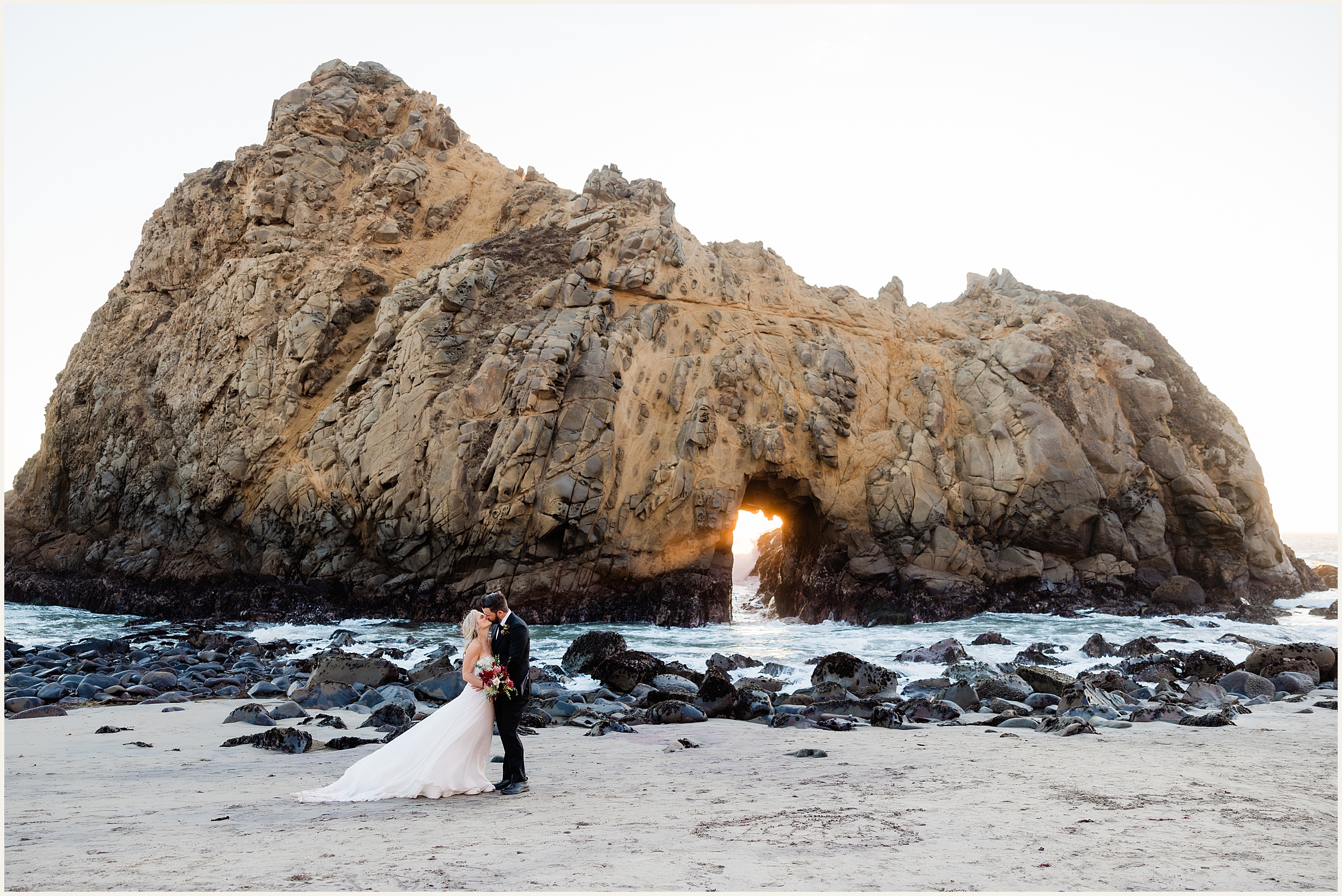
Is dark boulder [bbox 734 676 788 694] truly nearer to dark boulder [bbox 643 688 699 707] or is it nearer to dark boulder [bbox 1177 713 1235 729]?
dark boulder [bbox 643 688 699 707]

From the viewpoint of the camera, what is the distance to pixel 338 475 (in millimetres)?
22812

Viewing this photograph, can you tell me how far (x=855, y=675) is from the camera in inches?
491

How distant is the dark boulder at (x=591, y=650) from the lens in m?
14.1

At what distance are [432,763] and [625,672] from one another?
641 centimetres

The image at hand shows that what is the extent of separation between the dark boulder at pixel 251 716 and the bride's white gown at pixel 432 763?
373 cm

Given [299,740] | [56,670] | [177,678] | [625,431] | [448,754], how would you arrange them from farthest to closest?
[625,431] → [56,670] → [177,678] → [299,740] → [448,754]

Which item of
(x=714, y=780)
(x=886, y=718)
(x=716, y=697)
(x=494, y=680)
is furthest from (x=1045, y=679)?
(x=494, y=680)

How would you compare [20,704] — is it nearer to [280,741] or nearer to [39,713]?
[39,713]

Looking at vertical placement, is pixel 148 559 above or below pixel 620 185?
below

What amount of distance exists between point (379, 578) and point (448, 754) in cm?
1698

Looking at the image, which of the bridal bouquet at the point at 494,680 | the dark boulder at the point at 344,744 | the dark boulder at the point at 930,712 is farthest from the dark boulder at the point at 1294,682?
the dark boulder at the point at 344,744

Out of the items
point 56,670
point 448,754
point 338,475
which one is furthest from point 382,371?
point 448,754

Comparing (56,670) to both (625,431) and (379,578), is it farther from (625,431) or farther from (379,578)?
(625,431)

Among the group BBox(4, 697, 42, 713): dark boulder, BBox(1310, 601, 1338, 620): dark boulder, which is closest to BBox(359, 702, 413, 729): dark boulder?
BBox(4, 697, 42, 713): dark boulder
